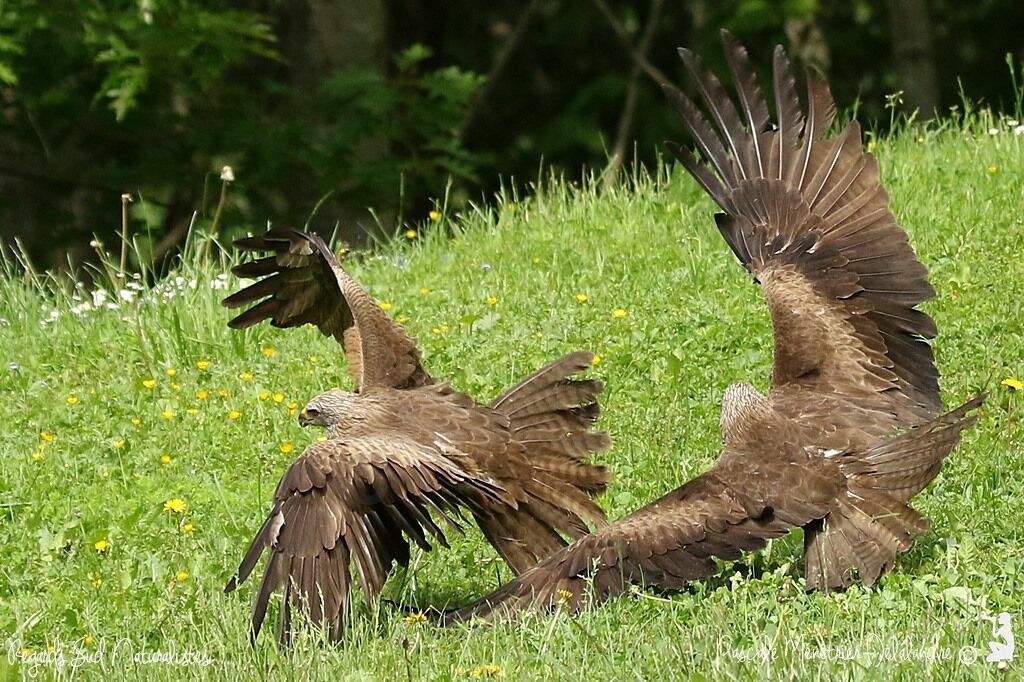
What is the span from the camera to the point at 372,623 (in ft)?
19.2

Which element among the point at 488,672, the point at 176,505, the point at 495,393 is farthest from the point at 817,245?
the point at 176,505

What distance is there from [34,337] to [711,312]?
12.6ft

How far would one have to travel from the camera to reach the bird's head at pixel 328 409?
6.75 m

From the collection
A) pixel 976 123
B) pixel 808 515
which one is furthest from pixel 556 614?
pixel 976 123

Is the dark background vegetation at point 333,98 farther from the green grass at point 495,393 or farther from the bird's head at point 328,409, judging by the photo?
the bird's head at point 328,409

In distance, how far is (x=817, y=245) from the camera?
6.97m

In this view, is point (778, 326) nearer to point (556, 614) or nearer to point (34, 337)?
point (556, 614)

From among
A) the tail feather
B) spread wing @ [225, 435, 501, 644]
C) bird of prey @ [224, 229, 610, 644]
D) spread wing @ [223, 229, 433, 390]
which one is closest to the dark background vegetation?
spread wing @ [223, 229, 433, 390]

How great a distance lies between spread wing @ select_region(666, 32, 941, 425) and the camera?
21.6ft

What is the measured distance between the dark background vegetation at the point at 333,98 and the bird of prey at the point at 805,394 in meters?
3.61

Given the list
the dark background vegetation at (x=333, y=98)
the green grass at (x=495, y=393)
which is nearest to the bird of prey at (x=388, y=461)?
the green grass at (x=495, y=393)

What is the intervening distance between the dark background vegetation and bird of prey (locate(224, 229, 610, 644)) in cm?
318

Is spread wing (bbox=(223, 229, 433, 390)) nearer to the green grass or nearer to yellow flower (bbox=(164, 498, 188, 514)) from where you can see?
the green grass

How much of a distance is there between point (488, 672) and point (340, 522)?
2.80 ft
